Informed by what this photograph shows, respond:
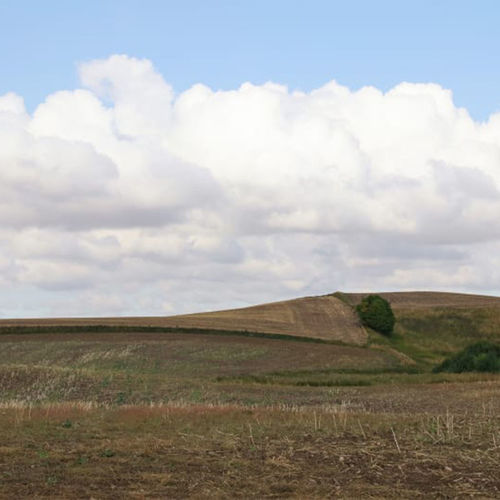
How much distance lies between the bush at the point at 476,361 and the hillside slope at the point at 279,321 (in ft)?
65.1

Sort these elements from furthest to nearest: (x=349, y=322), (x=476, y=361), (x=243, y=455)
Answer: (x=349, y=322)
(x=476, y=361)
(x=243, y=455)

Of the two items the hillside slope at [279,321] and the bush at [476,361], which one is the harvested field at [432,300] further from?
the bush at [476,361]

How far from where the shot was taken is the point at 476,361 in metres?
58.2

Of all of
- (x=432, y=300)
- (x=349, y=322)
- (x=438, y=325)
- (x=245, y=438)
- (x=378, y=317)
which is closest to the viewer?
(x=245, y=438)

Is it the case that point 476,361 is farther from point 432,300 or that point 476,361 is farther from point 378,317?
point 432,300

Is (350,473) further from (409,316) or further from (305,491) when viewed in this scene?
(409,316)

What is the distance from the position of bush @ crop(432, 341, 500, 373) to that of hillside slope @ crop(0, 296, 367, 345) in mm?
19835

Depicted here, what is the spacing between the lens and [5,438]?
21281 millimetres

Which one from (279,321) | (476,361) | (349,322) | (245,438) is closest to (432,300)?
(349,322)

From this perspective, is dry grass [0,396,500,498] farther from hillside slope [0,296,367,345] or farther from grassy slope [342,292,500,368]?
hillside slope [0,296,367,345]

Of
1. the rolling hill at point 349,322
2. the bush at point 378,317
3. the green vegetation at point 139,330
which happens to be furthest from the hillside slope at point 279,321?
the green vegetation at point 139,330

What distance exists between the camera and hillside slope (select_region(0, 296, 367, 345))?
83.8 metres

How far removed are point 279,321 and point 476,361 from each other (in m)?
37.4

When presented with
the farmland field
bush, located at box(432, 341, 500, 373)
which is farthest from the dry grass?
bush, located at box(432, 341, 500, 373)
